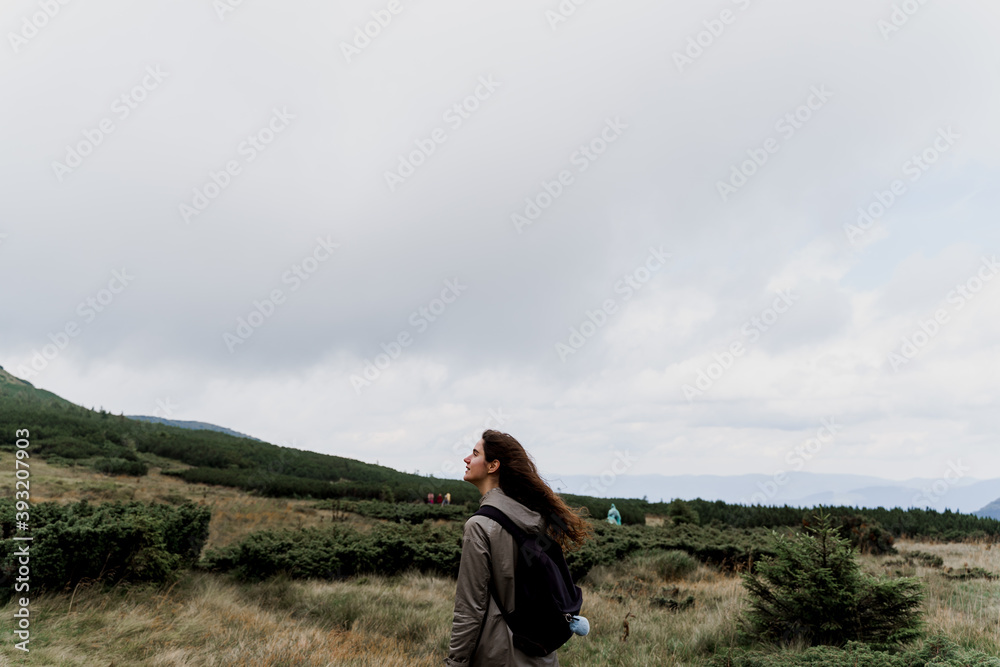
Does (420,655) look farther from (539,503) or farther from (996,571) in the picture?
(996,571)

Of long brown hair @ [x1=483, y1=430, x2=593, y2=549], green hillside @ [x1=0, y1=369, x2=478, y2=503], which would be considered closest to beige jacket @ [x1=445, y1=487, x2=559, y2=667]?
long brown hair @ [x1=483, y1=430, x2=593, y2=549]

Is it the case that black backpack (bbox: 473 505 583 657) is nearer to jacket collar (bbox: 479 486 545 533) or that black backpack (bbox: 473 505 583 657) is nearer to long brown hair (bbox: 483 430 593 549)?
jacket collar (bbox: 479 486 545 533)

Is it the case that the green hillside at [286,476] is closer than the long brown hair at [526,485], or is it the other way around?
the long brown hair at [526,485]

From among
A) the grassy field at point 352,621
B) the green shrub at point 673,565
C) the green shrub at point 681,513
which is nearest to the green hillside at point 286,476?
the green shrub at point 681,513

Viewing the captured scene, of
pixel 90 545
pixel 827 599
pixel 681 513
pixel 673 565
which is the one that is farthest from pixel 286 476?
pixel 827 599

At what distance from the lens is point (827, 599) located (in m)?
5.36

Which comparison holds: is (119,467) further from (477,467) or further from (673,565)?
(477,467)

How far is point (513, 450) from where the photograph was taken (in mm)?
3131

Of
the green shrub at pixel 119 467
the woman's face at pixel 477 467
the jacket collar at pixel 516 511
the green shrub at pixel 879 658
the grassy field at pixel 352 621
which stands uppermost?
the woman's face at pixel 477 467

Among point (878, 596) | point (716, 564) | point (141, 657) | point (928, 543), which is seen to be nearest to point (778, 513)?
point (928, 543)

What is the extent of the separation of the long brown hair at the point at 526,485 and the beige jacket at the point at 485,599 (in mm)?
217

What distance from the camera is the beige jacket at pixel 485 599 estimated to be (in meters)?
2.71

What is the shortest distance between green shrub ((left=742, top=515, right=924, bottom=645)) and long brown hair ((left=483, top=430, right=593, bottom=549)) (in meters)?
3.71

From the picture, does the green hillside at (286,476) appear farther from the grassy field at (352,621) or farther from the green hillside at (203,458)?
the grassy field at (352,621)
